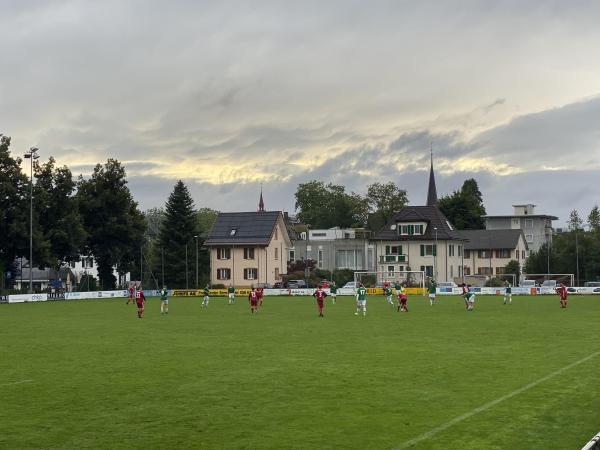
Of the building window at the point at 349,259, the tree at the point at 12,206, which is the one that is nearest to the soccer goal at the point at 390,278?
the building window at the point at 349,259

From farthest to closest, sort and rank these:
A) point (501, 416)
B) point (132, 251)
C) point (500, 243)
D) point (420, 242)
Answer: point (500, 243) → point (420, 242) → point (132, 251) → point (501, 416)

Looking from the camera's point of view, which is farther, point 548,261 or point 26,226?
point 548,261

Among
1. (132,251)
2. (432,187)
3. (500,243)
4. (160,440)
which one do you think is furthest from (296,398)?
(432,187)

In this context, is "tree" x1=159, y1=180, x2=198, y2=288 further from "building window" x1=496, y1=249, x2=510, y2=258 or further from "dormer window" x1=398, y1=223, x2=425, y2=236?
"building window" x1=496, y1=249, x2=510, y2=258

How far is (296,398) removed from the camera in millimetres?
16562

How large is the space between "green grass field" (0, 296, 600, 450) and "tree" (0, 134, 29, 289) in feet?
169

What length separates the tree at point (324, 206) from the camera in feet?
542

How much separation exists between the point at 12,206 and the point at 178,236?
95.7ft

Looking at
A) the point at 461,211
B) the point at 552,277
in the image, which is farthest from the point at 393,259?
the point at 461,211

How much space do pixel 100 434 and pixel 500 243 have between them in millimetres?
116635

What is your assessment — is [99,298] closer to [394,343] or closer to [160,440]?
[394,343]

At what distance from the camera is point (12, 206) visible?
82.8m

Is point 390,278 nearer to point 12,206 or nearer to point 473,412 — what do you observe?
point 12,206

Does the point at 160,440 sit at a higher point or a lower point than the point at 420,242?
lower
